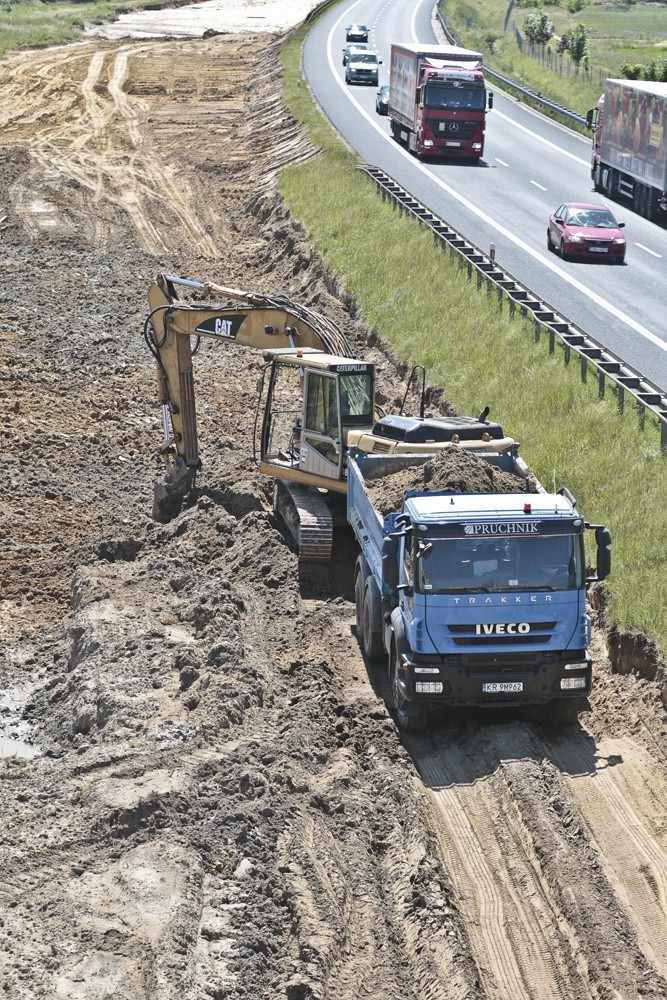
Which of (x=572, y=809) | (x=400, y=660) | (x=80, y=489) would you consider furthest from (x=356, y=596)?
(x=80, y=489)

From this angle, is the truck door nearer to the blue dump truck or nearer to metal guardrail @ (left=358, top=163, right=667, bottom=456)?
the blue dump truck

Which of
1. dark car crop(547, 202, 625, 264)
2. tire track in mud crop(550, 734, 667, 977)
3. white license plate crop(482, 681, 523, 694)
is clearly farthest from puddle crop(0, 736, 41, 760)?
dark car crop(547, 202, 625, 264)

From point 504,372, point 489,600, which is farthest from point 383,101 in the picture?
point 489,600

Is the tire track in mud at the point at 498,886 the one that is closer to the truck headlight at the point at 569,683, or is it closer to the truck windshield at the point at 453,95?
the truck headlight at the point at 569,683

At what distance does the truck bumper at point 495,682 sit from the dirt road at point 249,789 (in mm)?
485

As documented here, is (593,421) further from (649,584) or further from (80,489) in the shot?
(80,489)

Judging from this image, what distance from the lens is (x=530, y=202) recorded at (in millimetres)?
45812

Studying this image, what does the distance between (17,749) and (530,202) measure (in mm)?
33611

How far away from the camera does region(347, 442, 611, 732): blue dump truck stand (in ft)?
48.7

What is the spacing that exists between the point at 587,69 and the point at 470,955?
6953cm

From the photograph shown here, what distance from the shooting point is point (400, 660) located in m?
15.1

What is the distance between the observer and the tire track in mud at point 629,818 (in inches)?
483

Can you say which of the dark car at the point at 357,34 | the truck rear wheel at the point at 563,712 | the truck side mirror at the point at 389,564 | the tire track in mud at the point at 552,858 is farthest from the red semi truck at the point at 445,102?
the tire track in mud at the point at 552,858

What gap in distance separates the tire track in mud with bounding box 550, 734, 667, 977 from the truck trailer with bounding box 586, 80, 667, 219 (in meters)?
30.5
